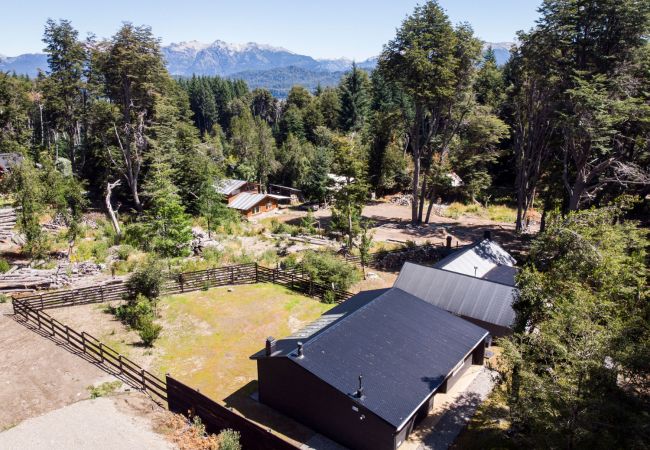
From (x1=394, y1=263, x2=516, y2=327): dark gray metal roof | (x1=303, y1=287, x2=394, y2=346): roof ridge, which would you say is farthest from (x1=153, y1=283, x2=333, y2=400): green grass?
(x1=394, y1=263, x2=516, y2=327): dark gray metal roof

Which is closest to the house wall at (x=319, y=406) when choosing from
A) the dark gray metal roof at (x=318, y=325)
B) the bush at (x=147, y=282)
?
the dark gray metal roof at (x=318, y=325)

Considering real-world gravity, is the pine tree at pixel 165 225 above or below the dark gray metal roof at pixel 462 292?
above

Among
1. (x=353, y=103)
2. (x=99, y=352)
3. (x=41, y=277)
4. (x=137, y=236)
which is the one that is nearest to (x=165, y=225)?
(x=137, y=236)

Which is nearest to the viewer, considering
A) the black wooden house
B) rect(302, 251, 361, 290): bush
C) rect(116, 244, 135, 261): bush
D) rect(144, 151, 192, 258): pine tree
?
the black wooden house

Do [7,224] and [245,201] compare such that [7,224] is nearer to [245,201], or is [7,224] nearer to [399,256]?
[245,201]

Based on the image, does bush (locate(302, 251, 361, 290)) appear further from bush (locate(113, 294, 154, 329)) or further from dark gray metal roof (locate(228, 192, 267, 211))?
dark gray metal roof (locate(228, 192, 267, 211))

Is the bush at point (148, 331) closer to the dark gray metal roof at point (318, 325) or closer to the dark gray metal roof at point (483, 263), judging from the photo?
the dark gray metal roof at point (318, 325)

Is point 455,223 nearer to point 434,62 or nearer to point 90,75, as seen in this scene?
point 434,62
